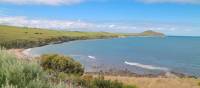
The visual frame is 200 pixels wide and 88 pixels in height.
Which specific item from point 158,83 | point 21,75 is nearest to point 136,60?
point 158,83

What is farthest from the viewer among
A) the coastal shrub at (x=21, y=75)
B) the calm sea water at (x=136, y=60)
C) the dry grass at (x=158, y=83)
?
the calm sea water at (x=136, y=60)

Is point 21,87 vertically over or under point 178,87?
over

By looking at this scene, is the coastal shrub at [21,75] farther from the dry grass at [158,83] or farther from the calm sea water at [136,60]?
the calm sea water at [136,60]

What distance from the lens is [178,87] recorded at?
27.0m

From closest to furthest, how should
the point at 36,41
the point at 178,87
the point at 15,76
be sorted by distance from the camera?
the point at 15,76, the point at 178,87, the point at 36,41

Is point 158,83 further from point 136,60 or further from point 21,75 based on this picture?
point 136,60

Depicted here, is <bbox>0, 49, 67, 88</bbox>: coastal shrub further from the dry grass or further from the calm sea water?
the calm sea water

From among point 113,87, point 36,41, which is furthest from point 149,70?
point 36,41

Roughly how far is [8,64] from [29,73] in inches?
21.2

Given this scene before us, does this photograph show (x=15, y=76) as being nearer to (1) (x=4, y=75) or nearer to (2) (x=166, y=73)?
(1) (x=4, y=75)

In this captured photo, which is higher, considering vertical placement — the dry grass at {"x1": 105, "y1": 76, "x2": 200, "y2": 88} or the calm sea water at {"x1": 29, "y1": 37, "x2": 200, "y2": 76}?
the dry grass at {"x1": 105, "y1": 76, "x2": 200, "y2": 88}

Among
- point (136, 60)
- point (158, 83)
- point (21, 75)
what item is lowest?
point (136, 60)

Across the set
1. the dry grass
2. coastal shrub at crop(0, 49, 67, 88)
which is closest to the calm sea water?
the dry grass

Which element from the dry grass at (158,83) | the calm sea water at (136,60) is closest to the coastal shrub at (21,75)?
the dry grass at (158,83)
